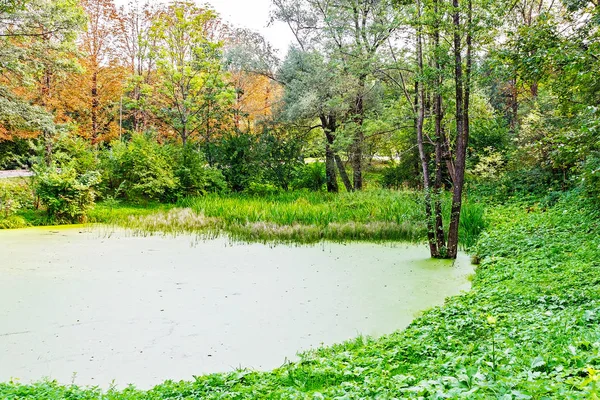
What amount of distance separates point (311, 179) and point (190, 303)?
32.4ft

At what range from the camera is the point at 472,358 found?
7.79 feet

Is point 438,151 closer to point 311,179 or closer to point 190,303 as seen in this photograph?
point 190,303

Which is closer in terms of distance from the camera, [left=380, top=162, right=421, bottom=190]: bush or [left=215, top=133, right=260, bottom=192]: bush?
[left=215, top=133, right=260, bottom=192]: bush

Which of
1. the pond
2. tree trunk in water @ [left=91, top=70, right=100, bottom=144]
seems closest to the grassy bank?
the pond

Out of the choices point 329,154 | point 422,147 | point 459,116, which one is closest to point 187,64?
point 329,154

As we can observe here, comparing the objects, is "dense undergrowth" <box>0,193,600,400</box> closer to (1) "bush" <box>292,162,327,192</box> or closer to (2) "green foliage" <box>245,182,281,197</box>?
(2) "green foliage" <box>245,182,281,197</box>

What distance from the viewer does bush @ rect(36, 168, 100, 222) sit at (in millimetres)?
9758

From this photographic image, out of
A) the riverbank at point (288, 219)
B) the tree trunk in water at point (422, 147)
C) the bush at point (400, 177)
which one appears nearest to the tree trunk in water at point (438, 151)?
the tree trunk in water at point (422, 147)

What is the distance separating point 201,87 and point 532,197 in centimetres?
1024

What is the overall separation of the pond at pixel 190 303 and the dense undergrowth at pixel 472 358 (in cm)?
42

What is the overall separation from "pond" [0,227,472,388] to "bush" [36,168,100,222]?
2466 millimetres

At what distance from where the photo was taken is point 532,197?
995 cm

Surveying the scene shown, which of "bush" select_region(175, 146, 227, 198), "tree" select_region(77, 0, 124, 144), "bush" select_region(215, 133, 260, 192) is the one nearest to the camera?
"bush" select_region(175, 146, 227, 198)

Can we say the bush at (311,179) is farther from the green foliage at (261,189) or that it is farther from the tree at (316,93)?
the green foliage at (261,189)
